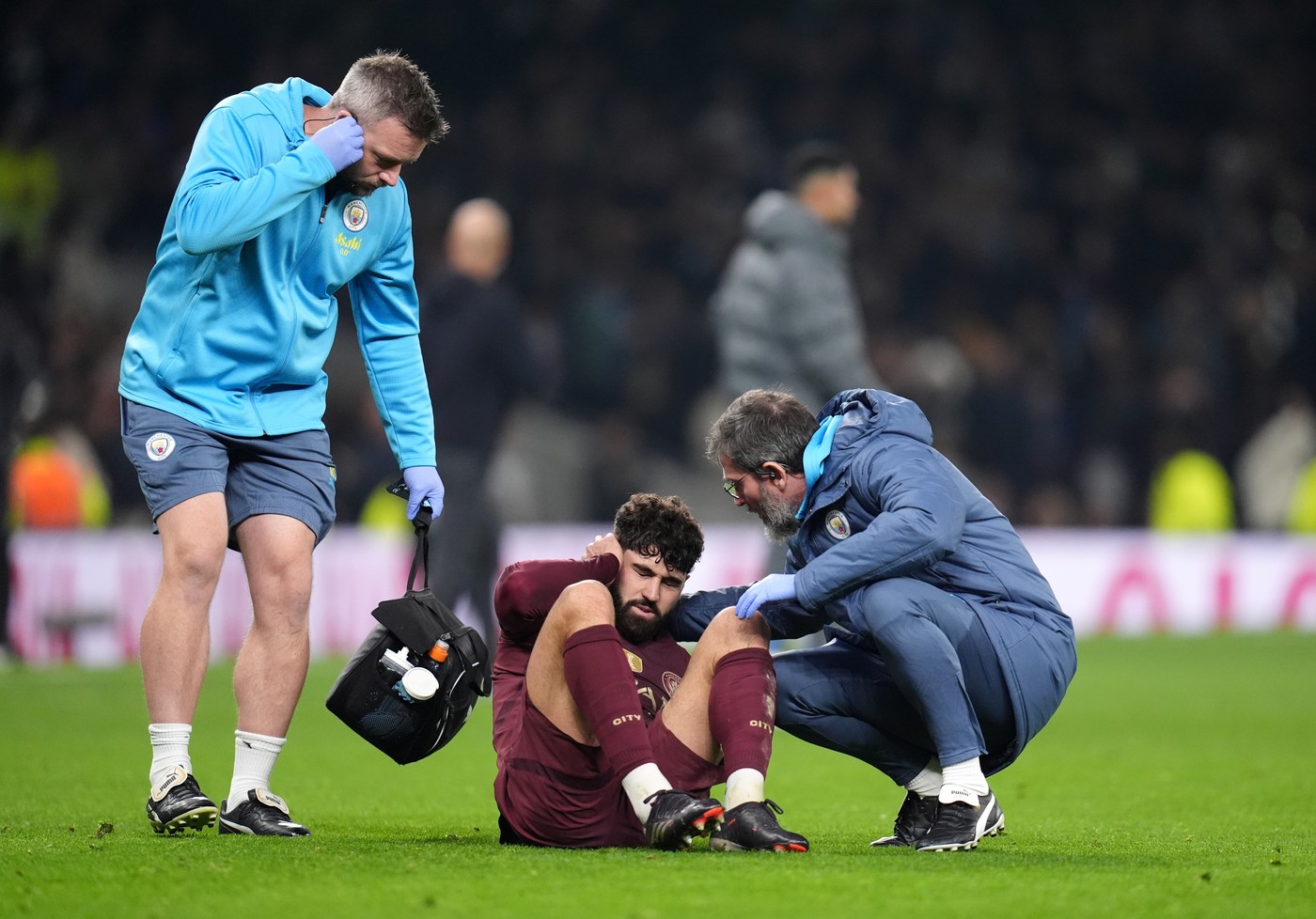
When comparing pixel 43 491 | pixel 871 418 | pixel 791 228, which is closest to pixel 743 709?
pixel 871 418

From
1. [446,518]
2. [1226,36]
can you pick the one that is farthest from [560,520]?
[1226,36]

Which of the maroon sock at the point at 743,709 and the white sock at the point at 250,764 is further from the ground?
the maroon sock at the point at 743,709

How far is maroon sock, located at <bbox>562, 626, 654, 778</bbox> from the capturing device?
3840mm

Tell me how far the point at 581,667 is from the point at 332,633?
767 centimetres

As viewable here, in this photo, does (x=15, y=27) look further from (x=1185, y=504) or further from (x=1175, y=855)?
(x=1175, y=855)

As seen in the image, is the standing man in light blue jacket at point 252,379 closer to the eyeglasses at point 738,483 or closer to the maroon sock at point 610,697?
the maroon sock at point 610,697

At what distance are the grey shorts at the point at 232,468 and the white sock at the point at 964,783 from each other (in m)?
1.82

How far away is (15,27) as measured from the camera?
47.3 ft

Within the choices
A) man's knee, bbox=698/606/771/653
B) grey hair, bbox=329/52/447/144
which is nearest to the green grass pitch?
man's knee, bbox=698/606/771/653

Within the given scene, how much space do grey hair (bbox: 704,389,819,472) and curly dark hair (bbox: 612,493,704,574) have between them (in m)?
0.20

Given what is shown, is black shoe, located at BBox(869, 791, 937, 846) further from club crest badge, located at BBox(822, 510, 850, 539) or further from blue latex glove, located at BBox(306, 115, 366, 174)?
blue latex glove, located at BBox(306, 115, 366, 174)

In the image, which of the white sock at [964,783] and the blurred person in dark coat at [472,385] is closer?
the white sock at [964,783]

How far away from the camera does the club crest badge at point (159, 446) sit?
14.2 feet

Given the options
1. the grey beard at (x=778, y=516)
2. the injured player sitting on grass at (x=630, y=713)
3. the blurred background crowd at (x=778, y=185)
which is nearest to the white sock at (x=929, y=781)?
the injured player sitting on grass at (x=630, y=713)
